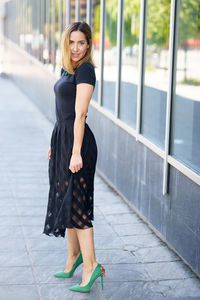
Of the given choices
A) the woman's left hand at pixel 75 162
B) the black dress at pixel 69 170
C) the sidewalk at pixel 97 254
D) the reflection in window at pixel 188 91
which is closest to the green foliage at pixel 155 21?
the reflection in window at pixel 188 91

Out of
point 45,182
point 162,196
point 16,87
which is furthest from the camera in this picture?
point 16,87

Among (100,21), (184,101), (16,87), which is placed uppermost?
(100,21)

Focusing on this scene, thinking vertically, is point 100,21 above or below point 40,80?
above

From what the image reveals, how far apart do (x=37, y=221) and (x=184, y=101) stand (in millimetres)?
2026

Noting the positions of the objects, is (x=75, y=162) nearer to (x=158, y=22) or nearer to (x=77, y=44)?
(x=77, y=44)

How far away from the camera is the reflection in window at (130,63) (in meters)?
7.26

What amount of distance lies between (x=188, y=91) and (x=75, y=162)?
1439 mm

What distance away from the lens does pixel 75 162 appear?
448 centimetres

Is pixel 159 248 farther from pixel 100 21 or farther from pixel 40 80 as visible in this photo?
pixel 40 80

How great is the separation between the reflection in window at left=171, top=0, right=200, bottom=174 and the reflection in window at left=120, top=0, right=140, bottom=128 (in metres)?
1.61

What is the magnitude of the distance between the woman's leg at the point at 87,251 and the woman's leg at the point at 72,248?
0.46ft

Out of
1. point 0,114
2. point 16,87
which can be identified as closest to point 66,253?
point 0,114

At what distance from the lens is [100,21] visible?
9.19 metres

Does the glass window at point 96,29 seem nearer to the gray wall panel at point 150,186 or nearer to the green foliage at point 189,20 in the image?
the gray wall panel at point 150,186
